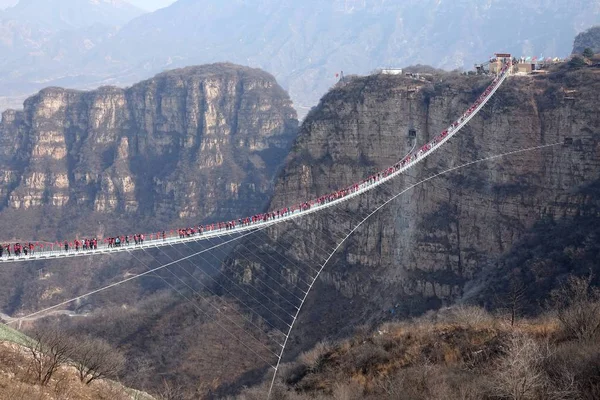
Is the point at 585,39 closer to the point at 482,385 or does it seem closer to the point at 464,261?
A: the point at 464,261

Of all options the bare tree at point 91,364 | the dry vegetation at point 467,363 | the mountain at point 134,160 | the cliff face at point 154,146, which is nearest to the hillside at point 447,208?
the dry vegetation at point 467,363

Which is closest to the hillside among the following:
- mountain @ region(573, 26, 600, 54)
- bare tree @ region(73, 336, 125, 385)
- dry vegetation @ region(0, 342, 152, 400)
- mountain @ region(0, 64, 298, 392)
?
bare tree @ region(73, 336, 125, 385)

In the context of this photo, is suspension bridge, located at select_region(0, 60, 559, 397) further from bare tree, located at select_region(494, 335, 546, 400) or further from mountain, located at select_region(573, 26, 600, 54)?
mountain, located at select_region(573, 26, 600, 54)

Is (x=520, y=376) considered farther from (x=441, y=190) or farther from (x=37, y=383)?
(x=441, y=190)

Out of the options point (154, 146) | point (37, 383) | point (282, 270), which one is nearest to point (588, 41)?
point (282, 270)

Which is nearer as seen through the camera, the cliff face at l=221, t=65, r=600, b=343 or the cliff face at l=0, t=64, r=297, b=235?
the cliff face at l=221, t=65, r=600, b=343

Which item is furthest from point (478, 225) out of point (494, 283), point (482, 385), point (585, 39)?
point (585, 39)

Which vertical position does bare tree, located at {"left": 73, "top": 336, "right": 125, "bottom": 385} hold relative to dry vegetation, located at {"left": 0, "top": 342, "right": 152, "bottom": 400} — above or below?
below
